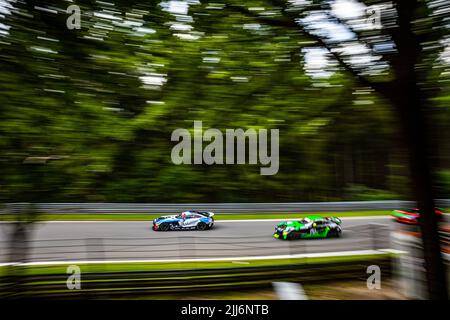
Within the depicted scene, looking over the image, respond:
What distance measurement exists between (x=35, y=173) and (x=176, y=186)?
55.0 inches

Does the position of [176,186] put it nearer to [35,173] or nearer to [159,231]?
[35,173]

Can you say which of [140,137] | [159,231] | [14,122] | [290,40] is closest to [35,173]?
[14,122]

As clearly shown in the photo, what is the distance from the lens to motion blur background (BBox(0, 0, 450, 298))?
224cm

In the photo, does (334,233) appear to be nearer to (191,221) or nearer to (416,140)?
(191,221)

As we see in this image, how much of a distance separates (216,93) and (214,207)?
1.08 metres

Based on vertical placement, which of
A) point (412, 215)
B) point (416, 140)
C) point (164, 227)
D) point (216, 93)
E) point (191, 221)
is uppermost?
point (216, 93)

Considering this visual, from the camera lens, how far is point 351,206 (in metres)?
3.32

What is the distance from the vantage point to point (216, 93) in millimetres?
2479

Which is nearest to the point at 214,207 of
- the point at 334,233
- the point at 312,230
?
the point at 312,230

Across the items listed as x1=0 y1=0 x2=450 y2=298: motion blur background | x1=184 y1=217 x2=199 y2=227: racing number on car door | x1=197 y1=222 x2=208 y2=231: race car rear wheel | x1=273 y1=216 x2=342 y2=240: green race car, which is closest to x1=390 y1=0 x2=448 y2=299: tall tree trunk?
x1=0 y1=0 x2=450 y2=298: motion blur background

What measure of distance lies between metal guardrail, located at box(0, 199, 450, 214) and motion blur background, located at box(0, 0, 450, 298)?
14 centimetres

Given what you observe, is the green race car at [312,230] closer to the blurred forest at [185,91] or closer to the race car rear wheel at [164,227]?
the race car rear wheel at [164,227]

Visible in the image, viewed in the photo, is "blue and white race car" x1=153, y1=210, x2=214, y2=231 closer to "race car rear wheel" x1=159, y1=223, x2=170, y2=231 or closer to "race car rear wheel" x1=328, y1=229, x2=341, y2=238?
"race car rear wheel" x1=159, y1=223, x2=170, y2=231
